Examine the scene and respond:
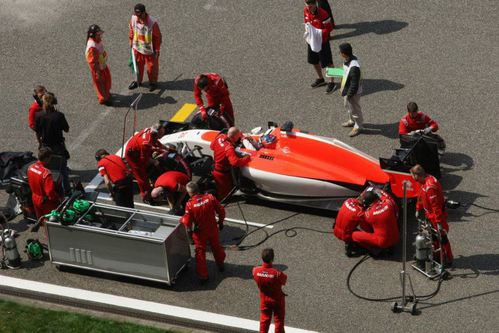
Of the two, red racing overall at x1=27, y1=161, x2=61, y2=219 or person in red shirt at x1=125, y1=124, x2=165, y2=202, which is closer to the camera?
red racing overall at x1=27, y1=161, x2=61, y2=219

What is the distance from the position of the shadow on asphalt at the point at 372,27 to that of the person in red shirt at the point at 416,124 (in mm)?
5363

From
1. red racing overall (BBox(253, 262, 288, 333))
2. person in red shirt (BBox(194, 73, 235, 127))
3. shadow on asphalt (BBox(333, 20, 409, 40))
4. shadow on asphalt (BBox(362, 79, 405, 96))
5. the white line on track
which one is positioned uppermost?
shadow on asphalt (BBox(333, 20, 409, 40))

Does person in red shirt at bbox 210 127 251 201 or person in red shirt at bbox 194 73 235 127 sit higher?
person in red shirt at bbox 194 73 235 127

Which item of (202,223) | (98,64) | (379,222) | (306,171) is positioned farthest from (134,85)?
(379,222)

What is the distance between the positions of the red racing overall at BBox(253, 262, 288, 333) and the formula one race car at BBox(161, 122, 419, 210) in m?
3.14

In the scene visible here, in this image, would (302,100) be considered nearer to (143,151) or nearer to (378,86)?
(378,86)

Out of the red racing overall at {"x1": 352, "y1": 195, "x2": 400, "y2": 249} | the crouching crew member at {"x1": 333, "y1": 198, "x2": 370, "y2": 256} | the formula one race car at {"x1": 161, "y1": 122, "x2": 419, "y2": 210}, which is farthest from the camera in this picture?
the formula one race car at {"x1": 161, "y1": 122, "x2": 419, "y2": 210}

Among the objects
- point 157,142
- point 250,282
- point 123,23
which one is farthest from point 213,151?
point 123,23

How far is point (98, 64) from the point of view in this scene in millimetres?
20328

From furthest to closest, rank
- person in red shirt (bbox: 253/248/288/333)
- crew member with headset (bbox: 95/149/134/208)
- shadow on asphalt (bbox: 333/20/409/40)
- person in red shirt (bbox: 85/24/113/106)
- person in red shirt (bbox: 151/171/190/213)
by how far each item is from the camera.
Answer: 1. shadow on asphalt (bbox: 333/20/409/40)
2. person in red shirt (bbox: 85/24/113/106)
3. person in red shirt (bbox: 151/171/190/213)
4. crew member with headset (bbox: 95/149/134/208)
5. person in red shirt (bbox: 253/248/288/333)

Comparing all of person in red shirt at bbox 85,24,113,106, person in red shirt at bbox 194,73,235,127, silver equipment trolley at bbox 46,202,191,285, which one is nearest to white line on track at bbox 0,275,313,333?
silver equipment trolley at bbox 46,202,191,285

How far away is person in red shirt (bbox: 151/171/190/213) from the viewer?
662 inches

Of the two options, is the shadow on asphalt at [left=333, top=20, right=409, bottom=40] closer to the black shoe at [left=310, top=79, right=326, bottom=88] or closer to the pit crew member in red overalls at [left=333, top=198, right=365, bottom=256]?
the black shoe at [left=310, top=79, right=326, bottom=88]

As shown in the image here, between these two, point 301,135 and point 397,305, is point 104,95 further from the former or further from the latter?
point 397,305
